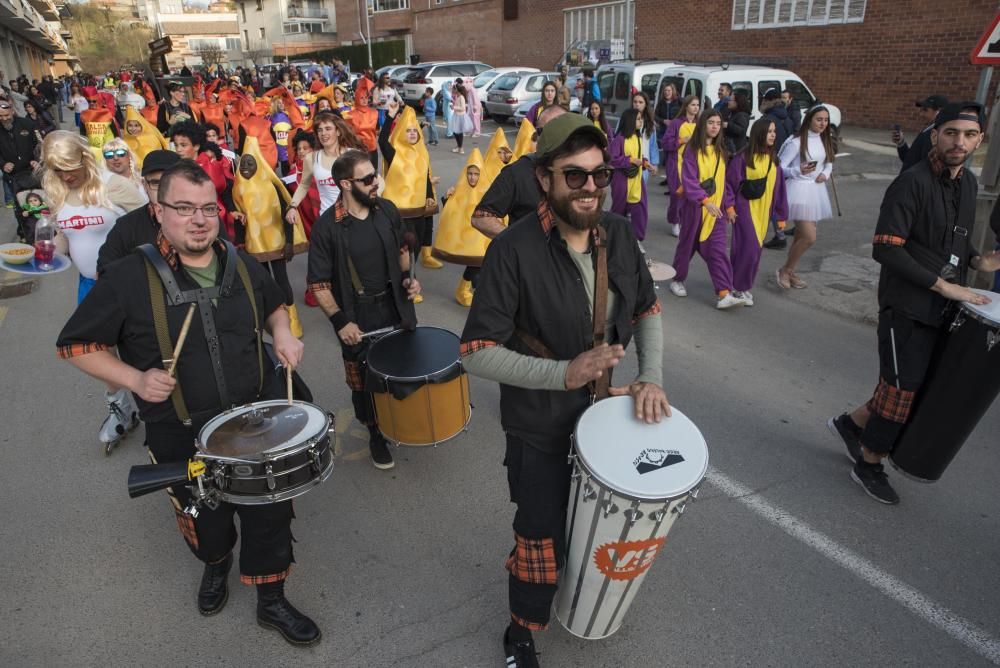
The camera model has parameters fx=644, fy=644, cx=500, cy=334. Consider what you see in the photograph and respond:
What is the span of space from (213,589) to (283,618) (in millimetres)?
430

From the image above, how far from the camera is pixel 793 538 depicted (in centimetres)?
352

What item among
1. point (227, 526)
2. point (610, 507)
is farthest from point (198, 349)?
point (610, 507)

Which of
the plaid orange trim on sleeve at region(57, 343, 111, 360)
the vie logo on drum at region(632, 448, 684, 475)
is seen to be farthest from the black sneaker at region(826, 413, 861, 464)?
the plaid orange trim on sleeve at region(57, 343, 111, 360)

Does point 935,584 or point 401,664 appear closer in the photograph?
point 401,664

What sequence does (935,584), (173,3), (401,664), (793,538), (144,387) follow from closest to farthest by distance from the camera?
(144,387), (401,664), (935,584), (793,538), (173,3)

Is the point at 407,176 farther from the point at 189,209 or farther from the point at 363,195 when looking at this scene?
the point at 189,209

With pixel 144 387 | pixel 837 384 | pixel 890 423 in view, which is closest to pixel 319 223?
pixel 144 387

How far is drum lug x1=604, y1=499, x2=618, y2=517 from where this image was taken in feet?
7.11

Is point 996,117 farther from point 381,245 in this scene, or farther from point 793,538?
point 381,245

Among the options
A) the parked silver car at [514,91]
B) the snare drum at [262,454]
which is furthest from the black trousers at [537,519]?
the parked silver car at [514,91]

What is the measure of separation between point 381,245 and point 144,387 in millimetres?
1786

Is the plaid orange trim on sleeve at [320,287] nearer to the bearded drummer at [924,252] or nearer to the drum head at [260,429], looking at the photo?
the drum head at [260,429]

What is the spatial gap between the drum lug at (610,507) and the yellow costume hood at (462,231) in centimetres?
460

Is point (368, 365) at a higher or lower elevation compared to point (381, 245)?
lower
